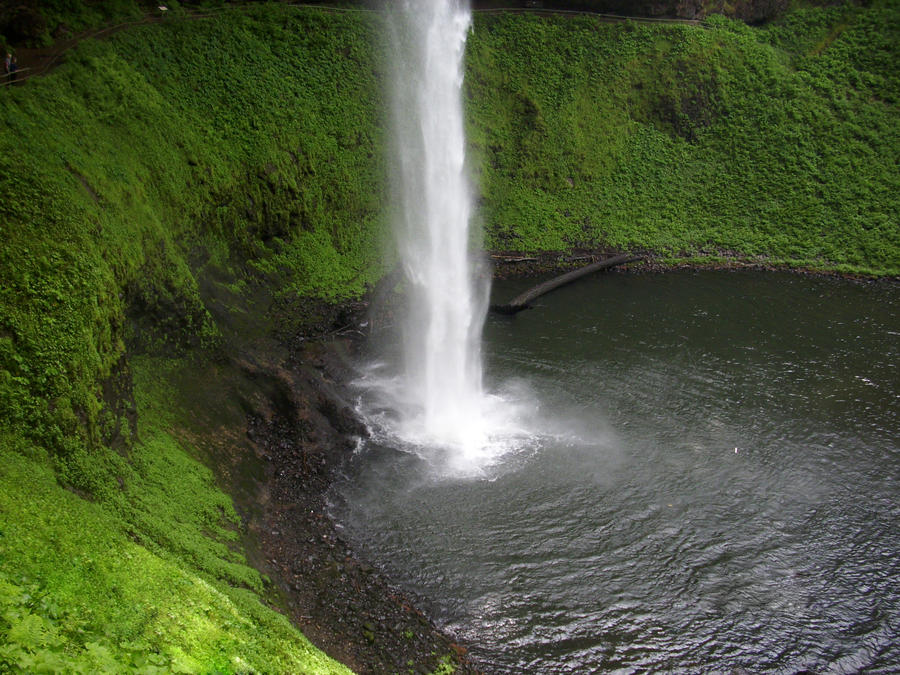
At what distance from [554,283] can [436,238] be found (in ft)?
23.8

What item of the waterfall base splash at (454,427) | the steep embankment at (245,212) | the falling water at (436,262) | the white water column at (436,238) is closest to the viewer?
the steep embankment at (245,212)

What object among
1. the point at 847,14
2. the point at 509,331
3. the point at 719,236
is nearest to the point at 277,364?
the point at 509,331

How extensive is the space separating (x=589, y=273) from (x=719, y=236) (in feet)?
31.4

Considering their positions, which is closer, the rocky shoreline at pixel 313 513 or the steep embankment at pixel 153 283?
the steep embankment at pixel 153 283

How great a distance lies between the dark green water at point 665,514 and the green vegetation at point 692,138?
12.4 metres

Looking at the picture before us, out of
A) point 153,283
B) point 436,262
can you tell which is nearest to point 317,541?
point 153,283

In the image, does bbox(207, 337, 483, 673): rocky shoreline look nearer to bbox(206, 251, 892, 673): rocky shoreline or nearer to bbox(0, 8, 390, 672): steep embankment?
bbox(206, 251, 892, 673): rocky shoreline

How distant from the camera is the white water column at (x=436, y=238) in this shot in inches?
950

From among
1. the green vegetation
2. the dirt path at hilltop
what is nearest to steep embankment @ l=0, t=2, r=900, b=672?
the green vegetation

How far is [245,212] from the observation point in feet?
93.8

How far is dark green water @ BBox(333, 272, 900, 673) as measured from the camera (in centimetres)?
1529

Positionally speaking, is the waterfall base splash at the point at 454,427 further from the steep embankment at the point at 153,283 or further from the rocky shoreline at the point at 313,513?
the steep embankment at the point at 153,283

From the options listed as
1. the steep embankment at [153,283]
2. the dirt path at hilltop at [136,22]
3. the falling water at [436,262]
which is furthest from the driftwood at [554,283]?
the dirt path at hilltop at [136,22]

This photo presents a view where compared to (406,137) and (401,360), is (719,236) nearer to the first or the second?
(406,137)
